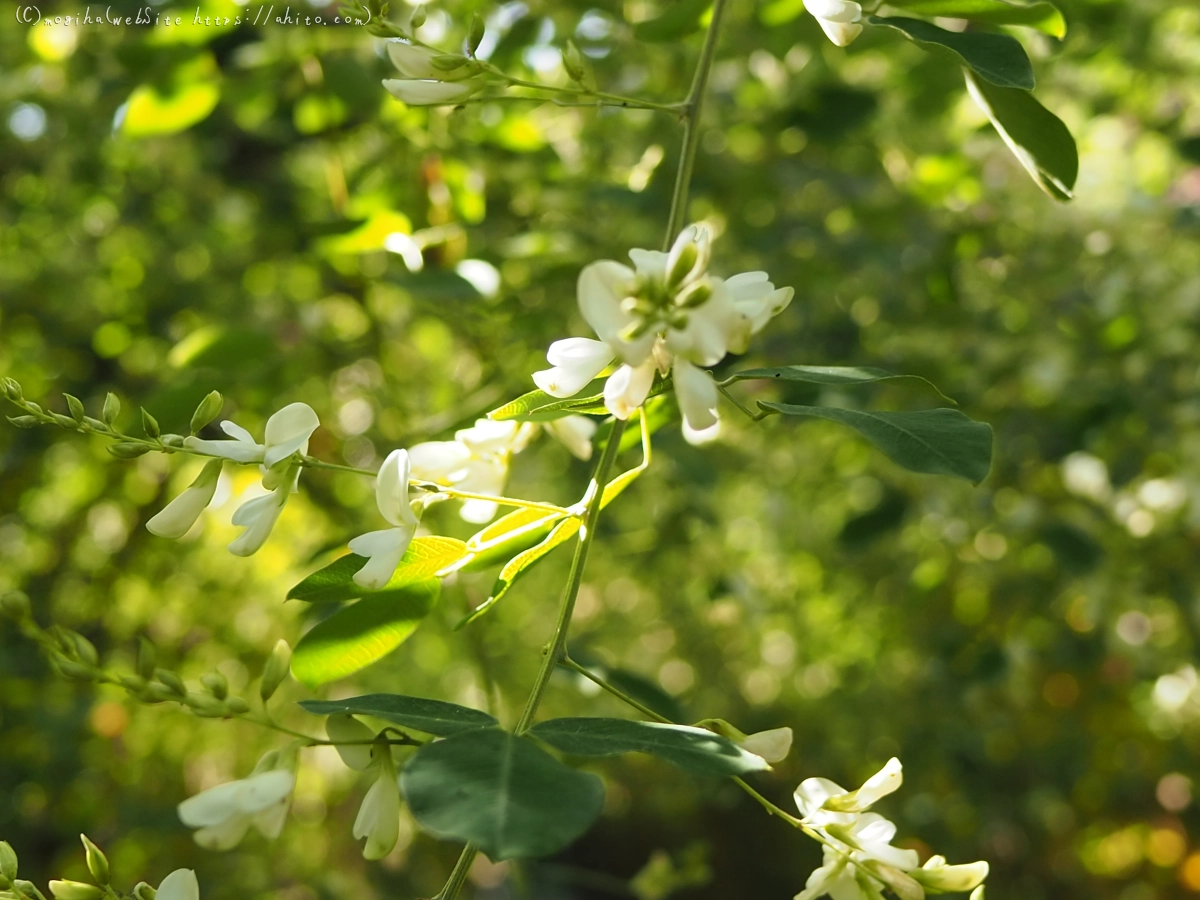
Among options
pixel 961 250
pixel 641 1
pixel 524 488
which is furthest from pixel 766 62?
pixel 524 488

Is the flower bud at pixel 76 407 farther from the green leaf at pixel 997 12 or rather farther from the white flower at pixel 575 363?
the green leaf at pixel 997 12

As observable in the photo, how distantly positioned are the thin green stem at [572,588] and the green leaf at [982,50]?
0.32m

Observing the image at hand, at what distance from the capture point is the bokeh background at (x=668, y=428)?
4.67 feet

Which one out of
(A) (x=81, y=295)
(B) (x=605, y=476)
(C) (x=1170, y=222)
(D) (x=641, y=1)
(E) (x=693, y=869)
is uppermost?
(B) (x=605, y=476)

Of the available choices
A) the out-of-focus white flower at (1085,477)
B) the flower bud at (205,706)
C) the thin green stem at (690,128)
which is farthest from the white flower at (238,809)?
the out-of-focus white flower at (1085,477)

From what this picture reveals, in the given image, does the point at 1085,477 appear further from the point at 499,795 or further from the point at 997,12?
the point at 499,795

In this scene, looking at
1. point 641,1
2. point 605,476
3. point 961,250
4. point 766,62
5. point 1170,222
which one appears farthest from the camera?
point 766,62

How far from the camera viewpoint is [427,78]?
685mm

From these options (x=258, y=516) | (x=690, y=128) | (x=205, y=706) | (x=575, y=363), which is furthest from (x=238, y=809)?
(x=690, y=128)

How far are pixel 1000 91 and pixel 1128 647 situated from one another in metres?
1.56

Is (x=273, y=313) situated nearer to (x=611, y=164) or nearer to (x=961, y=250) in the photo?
(x=611, y=164)

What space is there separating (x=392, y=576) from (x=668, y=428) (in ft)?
2.03

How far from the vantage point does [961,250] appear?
60.1 inches

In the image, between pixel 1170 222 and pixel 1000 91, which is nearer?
pixel 1000 91
